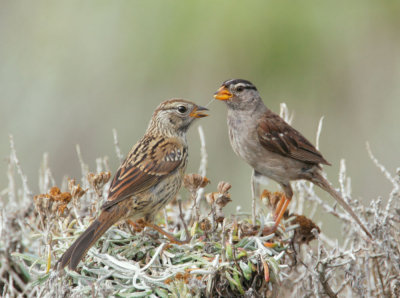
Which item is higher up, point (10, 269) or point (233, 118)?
point (233, 118)

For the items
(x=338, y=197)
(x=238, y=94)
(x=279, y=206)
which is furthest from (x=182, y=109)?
(x=338, y=197)

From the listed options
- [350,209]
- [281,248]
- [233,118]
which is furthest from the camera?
[233,118]

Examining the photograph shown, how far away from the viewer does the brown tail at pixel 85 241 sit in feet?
13.4

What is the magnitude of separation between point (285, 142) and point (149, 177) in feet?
4.25

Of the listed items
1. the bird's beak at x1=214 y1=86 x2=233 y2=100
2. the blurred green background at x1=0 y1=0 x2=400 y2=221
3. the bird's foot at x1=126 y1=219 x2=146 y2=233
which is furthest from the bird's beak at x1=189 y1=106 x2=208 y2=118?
the blurred green background at x1=0 y1=0 x2=400 y2=221

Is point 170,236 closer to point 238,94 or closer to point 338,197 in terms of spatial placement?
point 338,197

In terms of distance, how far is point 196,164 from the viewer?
8.59 m

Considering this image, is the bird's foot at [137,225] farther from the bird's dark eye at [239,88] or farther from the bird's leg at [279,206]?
the bird's dark eye at [239,88]

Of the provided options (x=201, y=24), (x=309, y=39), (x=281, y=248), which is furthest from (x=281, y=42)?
(x=281, y=248)

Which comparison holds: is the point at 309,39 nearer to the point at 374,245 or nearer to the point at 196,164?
the point at 196,164

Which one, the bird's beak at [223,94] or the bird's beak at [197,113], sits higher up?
the bird's beak at [223,94]

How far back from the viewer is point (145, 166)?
5.21 metres

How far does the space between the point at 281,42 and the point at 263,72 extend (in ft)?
1.47

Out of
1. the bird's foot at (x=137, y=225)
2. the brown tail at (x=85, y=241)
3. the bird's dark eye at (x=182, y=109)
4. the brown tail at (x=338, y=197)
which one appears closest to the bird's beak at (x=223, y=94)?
the bird's dark eye at (x=182, y=109)
